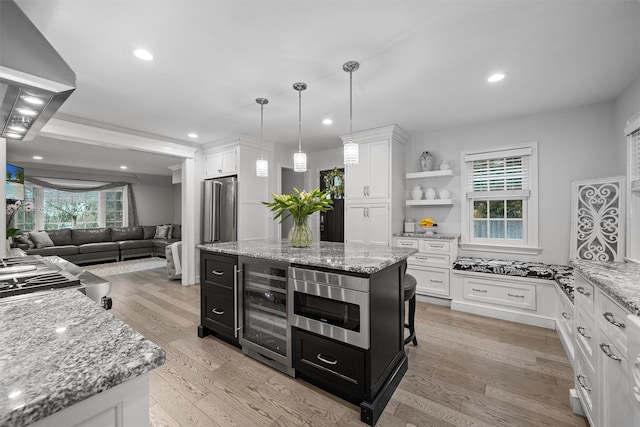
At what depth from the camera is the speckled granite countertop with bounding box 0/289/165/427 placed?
50 cm

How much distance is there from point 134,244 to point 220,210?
4345 millimetres

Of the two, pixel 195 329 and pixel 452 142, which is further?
pixel 452 142

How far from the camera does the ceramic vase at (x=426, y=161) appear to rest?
13.4ft

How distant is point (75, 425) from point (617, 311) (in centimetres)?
183

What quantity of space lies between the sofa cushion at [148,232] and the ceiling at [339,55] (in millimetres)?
5131

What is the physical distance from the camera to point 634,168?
223cm

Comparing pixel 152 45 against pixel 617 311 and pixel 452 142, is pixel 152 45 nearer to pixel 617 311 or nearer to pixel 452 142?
pixel 617 311

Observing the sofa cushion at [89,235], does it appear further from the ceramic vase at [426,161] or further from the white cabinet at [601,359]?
the white cabinet at [601,359]

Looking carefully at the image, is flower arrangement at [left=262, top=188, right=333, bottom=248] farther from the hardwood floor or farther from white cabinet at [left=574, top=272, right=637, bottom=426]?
white cabinet at [left=574, top=272, right=637, bottom=426]

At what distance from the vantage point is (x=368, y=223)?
4.10 m

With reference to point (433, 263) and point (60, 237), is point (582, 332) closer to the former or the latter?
point (433, 263)

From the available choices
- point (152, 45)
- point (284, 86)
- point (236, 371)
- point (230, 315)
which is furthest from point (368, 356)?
point (152, 45)

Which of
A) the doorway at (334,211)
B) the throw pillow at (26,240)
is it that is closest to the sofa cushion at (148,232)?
the throw pillow at (26,240)

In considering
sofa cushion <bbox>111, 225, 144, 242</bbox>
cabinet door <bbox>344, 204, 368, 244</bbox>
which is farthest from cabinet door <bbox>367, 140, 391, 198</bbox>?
sofa cushion <bbox>111, 225, 144, 242</bbox>
